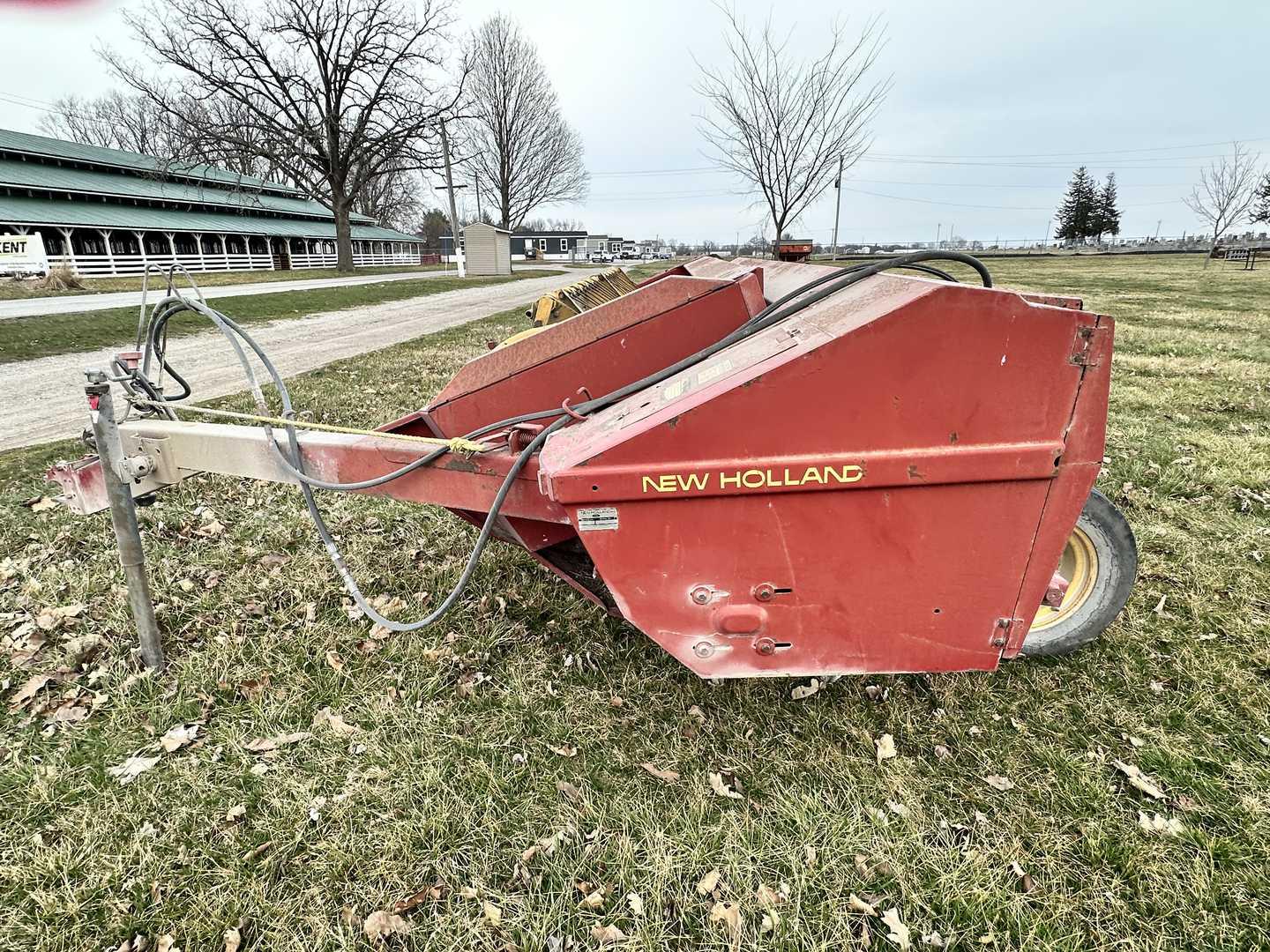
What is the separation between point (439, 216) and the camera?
81.9m

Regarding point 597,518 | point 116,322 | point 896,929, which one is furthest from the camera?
point 116,322

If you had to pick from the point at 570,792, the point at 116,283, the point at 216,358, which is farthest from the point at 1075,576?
the point at 116,283

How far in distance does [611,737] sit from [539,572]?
1316 millimetres

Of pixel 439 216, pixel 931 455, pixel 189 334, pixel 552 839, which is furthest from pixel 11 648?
pixel 439 216

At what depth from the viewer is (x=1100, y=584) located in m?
2.80

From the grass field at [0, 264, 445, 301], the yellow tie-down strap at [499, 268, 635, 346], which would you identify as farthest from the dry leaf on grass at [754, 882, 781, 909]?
the grass field at [0, 264, 445, 301]

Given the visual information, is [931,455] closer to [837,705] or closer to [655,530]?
[655,530]

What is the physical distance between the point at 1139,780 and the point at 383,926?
Result: 241 centimetres

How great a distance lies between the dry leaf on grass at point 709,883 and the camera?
1.95m

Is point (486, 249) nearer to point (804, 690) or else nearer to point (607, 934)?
point (804, 690)

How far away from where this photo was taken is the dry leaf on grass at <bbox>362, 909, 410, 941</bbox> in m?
1.83

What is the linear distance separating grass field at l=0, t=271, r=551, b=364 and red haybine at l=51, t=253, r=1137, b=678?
1080cm

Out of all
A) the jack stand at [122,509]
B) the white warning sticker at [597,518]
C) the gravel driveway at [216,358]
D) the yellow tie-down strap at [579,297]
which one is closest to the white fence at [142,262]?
the gravel driveway at [216,358]

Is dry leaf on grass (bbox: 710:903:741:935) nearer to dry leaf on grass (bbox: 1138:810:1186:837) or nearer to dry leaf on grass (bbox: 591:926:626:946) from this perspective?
dry leaf on grass (bbox: 591:926:626:946)
